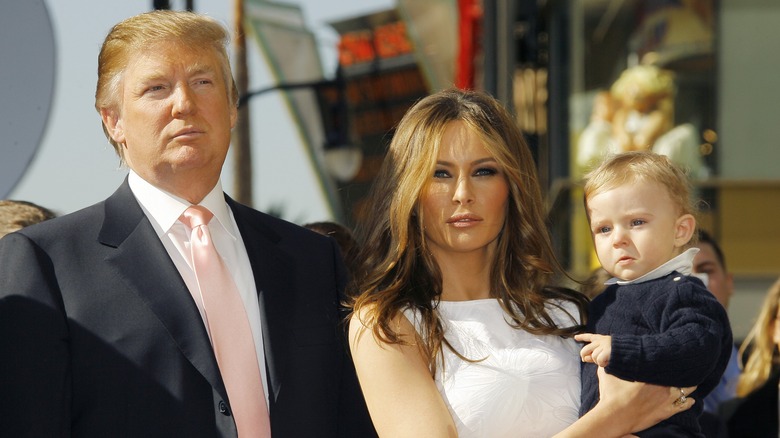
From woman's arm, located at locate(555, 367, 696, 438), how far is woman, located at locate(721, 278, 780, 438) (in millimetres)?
2073

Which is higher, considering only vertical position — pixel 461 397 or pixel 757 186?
pixel 461 397

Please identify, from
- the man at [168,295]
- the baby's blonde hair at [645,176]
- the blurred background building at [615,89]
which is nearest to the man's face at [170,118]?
the man at [168,295]

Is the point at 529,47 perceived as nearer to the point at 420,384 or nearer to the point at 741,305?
the point at 741,305

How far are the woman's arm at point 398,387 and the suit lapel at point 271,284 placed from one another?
21 cm

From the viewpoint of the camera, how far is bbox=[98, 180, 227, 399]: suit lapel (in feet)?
9.11

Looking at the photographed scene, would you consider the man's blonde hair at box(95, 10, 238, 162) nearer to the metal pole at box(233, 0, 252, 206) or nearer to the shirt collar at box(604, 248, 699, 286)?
the shirt collar at box(604, 248, 699, 286)

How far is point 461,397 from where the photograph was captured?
3.00 metres

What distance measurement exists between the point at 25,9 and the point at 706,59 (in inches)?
291

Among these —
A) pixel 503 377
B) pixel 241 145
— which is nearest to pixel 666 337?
pixel 503 377

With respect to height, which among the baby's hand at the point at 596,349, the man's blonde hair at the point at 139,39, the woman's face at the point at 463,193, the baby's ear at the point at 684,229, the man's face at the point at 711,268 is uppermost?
the man's blonde hair at the point at 139,39

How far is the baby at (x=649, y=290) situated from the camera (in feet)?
9.49

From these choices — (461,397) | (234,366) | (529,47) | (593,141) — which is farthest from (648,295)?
(593,141)

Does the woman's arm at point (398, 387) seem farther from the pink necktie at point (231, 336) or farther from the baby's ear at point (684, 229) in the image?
the baby's ear at point (684, 229)

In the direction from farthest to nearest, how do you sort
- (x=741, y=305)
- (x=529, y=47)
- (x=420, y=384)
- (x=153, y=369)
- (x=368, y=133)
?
1. (x=741, y=305)
2. (x=368, y=133)
3. (x=529, y=47)
4. (x=420, y=384)
5. (x=153, y=369)
